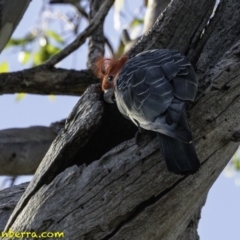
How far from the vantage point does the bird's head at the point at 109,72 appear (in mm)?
4051

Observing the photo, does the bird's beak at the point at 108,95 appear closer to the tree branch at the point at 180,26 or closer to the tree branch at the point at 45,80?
the tree branch at the point at 180,26

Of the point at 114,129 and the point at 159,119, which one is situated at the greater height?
the point at 159,119

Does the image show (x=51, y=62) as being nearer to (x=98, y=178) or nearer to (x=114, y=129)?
(x=114, y=129)

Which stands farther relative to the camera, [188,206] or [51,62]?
[51,62]

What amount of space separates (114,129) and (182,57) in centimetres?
58

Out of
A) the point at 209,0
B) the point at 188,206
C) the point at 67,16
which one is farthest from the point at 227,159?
the point at 67,16

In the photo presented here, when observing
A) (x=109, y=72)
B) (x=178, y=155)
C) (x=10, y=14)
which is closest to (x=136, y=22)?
(x=10, y=14)

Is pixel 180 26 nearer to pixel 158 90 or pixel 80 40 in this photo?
Answer: pixel 158 90

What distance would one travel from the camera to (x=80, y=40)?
5.70 metres

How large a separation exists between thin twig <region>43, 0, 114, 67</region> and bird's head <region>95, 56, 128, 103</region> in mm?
1024

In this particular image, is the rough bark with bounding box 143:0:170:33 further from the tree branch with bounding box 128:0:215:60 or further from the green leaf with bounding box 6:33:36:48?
the tree branch with bounding box 128:0:215:60

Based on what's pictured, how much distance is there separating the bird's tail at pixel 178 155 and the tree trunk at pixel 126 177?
0.30 meters

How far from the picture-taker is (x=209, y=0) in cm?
449

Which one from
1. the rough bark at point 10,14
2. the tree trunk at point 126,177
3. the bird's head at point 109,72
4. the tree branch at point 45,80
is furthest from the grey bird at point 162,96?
the tree branch at point 45,80
